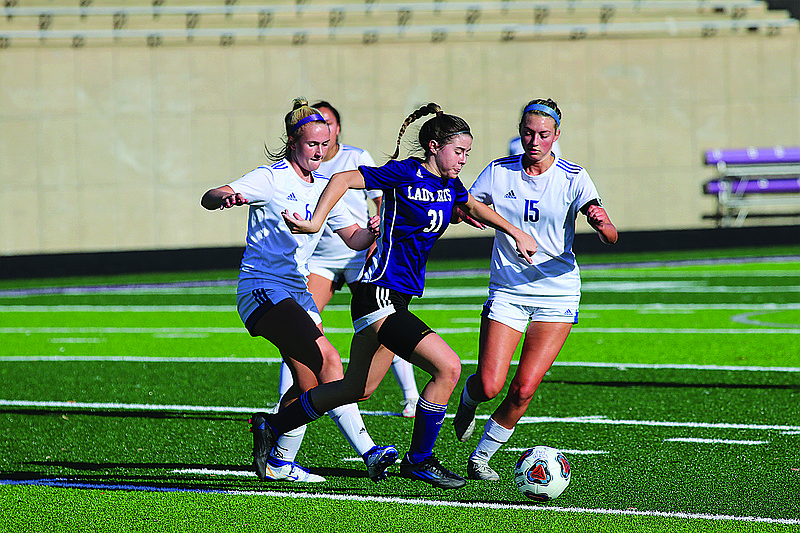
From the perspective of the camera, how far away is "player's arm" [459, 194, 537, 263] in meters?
5.71

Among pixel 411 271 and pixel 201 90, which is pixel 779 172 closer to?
pixel 201 90

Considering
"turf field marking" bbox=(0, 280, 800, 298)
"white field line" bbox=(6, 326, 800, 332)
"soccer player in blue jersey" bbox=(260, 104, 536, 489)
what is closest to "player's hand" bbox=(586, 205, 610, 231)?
"soccer player in blue jersey" bbox=(260, 104, 536, 489)

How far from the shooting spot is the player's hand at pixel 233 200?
542 cm

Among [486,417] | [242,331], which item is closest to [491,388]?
[486,417]

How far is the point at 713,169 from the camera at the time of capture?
1082 inches

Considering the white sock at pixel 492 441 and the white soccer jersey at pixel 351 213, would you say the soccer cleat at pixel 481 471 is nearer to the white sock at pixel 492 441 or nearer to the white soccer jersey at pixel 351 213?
the white sock at pixel 492 441

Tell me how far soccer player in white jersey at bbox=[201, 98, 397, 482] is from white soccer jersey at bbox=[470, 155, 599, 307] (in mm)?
770

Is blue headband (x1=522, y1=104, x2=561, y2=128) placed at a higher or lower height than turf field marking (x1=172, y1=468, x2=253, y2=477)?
→ higher

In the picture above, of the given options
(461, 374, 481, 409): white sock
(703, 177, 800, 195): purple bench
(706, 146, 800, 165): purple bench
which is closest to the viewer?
(461, 374, 481, 409): white sock

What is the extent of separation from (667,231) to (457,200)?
21.4 metres

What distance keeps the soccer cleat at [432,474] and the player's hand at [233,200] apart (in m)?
1.58

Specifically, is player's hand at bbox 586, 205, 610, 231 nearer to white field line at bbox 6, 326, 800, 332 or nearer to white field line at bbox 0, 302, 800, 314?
white field line at bbox 6, 326, 800, 332

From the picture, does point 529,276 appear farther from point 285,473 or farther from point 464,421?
point 285,473

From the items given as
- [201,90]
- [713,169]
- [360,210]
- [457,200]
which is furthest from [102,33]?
[457,200]
